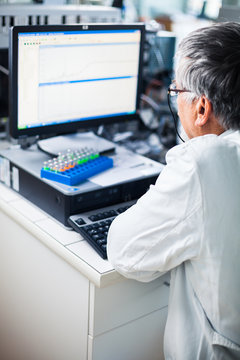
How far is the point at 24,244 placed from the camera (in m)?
1.39

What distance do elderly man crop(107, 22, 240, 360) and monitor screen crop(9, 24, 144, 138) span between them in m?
0.44

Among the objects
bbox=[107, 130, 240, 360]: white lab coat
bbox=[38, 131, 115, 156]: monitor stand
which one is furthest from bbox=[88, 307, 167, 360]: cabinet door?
bbox=[38, 131, 115, 156]: monitor stand

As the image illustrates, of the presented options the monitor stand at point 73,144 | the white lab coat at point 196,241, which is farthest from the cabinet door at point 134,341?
the monitor stand at point 73,144

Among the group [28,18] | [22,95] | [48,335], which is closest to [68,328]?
[48,335]

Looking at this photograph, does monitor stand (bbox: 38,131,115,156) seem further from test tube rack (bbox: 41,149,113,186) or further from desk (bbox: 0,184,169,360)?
desk (bbox: 0,184,169,360)

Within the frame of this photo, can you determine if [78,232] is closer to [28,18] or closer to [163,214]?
[163,214]

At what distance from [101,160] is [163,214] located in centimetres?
50

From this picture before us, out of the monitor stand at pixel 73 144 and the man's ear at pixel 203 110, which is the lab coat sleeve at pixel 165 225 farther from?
the monitor stand at pixel 73 144

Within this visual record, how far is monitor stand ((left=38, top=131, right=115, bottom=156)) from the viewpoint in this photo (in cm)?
149

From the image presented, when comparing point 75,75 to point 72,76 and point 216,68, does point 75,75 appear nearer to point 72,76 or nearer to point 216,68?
point 72,76

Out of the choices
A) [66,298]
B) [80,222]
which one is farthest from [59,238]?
[66,298]

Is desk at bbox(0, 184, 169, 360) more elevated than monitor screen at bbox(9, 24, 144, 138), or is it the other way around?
monitor screen at bbox(9, 24, 144, 138)

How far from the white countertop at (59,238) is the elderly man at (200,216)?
0.16 ft

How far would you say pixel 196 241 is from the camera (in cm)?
95
